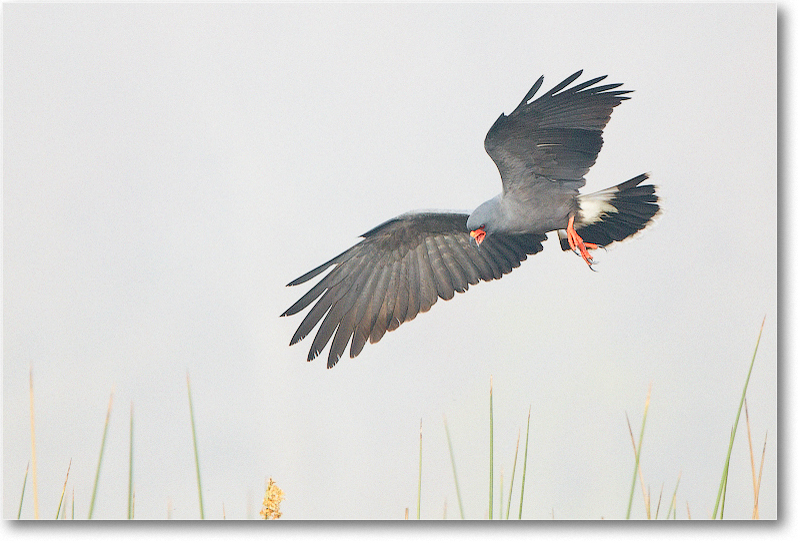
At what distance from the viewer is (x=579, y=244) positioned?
3.11 m

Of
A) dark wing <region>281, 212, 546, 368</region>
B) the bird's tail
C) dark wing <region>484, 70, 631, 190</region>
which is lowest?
dark wing <region>281, 212, 546, 368</region>

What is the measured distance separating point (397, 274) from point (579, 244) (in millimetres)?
908

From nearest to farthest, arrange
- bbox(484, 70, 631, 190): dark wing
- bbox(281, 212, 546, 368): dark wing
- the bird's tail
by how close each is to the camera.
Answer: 1. bbox(484, 70, 631, 190): dark wing
2. the bird's tail
3. bbox(281, 212, 546, 368): dark wing

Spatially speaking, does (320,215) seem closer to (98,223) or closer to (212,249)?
(212,249)

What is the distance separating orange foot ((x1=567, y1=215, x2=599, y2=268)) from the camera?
3.11 meters

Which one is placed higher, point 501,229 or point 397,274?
point 501,229

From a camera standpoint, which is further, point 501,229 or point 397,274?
point 397,274

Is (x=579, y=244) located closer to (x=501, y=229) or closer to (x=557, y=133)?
(x=501, y=229)

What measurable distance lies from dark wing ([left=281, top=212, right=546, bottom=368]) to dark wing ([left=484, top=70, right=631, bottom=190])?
1.53ft

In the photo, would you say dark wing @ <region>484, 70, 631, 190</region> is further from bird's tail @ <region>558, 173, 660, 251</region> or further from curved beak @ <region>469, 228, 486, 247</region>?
curved beak @ <region>469, 228, 486, 247</region>

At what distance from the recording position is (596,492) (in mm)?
2887

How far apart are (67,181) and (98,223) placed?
9.1 inches

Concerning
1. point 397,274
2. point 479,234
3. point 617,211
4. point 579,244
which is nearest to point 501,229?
point 479,234

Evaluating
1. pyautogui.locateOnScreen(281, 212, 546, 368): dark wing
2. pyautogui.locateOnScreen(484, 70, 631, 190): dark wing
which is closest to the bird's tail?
pyautogui.locateOnScreen(484, 70, 631, 190): dark wing
